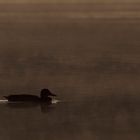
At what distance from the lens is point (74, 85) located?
41.4ft

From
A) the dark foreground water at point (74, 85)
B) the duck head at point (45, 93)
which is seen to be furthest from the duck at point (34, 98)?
the dark foreground water at point (74, 85)

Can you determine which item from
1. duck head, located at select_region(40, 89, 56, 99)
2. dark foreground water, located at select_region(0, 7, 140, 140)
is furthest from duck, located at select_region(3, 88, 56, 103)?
dark foreground water, located at select_region(0, 7, 140, 140)

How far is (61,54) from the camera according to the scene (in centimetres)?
1719

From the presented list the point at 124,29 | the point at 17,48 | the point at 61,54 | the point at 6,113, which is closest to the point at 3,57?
the point at 61,54

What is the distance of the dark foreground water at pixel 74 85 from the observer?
32.3 ft

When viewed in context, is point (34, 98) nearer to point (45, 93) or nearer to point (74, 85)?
point (45, 93)

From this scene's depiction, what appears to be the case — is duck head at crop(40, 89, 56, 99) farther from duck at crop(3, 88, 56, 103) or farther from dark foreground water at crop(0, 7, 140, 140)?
dark foreground water at crop(0, 7, 140, 140)

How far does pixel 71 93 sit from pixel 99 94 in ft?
1.10

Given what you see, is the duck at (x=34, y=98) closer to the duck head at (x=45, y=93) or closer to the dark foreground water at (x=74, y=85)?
the duck head at (x=45, y=93)

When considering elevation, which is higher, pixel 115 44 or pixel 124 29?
pixel 124 29

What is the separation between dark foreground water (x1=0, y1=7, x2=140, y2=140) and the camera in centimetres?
984

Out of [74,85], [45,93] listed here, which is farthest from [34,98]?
[74,85]

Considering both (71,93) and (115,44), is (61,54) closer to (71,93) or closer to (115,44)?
(115,44)

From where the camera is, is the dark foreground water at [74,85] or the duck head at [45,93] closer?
the dark foreground water at [74,85]
